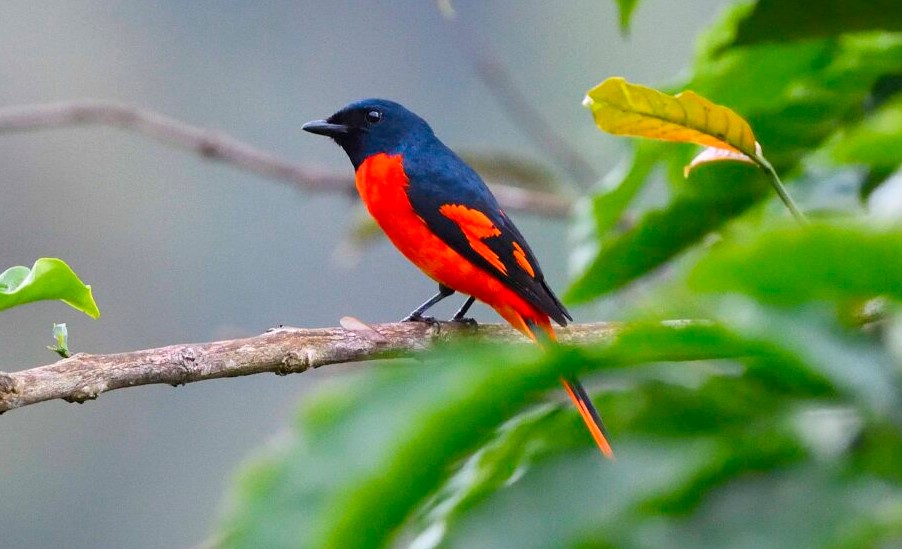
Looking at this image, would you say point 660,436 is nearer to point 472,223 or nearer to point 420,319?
point 420,319

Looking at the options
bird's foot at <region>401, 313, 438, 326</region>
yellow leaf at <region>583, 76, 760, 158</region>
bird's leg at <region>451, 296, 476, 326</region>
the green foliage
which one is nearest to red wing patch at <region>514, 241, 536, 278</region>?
bird's leg at <region>451, 296, 476, 326</region>

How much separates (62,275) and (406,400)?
3.16 feet

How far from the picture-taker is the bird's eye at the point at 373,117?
4.14 m

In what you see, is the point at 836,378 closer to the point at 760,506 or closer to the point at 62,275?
the point at 760,506

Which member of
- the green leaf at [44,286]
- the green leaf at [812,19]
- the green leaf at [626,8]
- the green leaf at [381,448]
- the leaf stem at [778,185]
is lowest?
the leaf stem at [778,185]

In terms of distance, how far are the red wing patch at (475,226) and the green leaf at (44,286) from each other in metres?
1.87

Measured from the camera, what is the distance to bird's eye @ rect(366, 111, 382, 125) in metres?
4.14

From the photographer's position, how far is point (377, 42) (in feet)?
54.1

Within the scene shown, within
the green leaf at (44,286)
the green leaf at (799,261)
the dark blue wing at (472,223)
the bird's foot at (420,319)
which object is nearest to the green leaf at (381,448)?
the green leaf at (799,261)

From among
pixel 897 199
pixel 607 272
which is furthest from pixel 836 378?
pixel 607 272

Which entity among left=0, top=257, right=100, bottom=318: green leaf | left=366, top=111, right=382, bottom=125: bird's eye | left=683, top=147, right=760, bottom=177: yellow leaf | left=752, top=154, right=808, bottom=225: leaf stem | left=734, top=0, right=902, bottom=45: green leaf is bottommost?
left=752, top=154, right=808, bottom=225: leaf stem

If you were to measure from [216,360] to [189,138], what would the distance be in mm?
2379

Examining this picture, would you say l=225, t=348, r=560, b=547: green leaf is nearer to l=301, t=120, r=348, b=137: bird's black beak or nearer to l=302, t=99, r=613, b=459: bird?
l=302, t=99, r=613, b=459: bird

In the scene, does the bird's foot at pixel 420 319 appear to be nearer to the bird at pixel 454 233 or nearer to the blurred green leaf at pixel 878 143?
the bird at pixel 454 233
